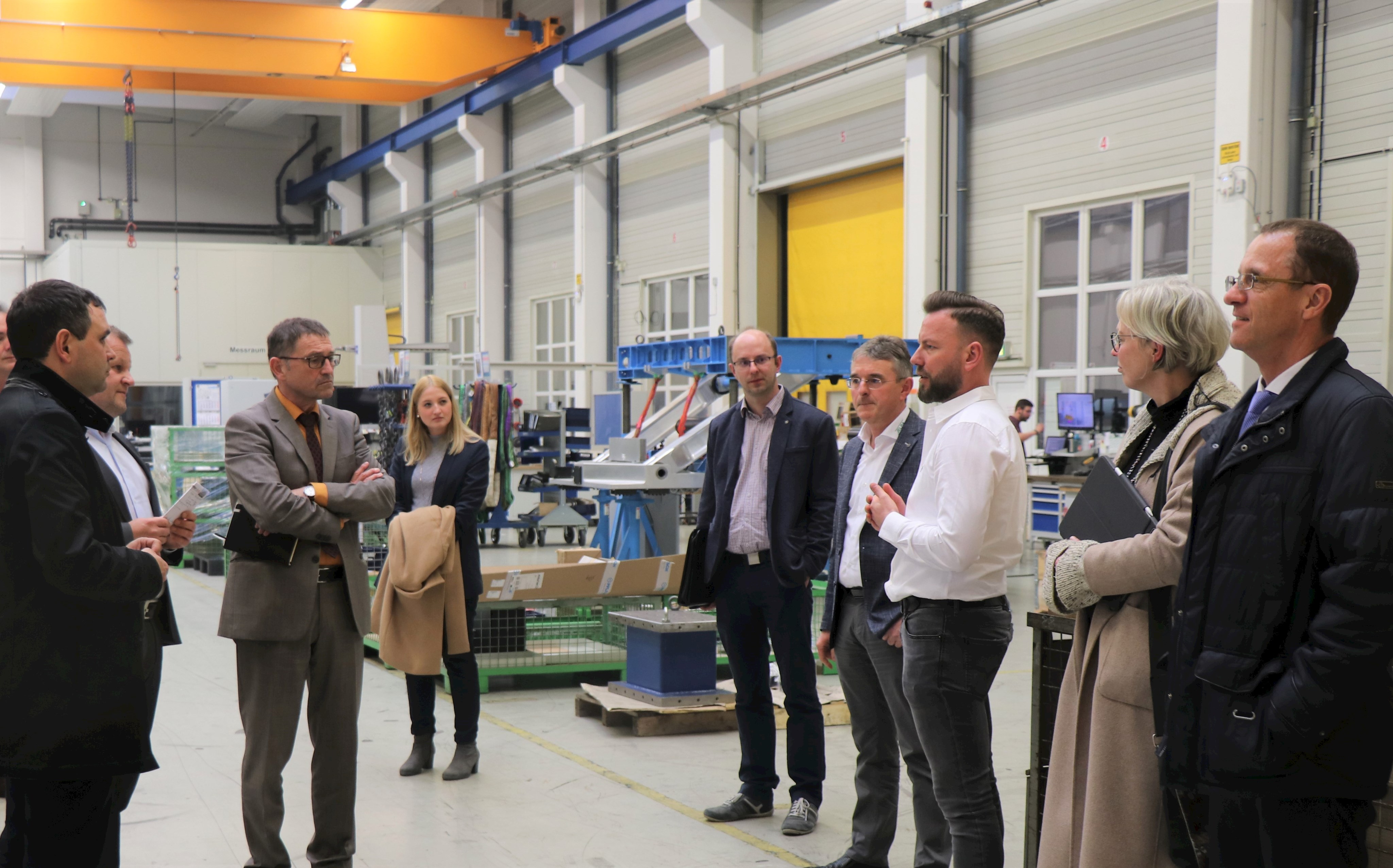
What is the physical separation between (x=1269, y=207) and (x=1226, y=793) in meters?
8.08

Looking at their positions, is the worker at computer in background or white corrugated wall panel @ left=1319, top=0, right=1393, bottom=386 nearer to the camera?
white corrugated wall panel @ left=1319, top=0, right=1393, bottom=386

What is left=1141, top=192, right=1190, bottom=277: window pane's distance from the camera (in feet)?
31.6

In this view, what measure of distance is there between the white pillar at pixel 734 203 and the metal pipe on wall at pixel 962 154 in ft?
10.6

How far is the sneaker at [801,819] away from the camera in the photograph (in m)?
3.99

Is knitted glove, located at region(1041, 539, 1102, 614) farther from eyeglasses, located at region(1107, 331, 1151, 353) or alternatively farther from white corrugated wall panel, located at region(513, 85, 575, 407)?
white corrugated wall panel, located at region(513, 85, 575, 407)

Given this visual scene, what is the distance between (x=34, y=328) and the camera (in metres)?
2.50

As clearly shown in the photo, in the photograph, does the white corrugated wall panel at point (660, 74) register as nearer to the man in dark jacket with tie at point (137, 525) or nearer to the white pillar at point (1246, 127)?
the white pillar at point (1246, 127)

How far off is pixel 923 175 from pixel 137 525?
975 cm

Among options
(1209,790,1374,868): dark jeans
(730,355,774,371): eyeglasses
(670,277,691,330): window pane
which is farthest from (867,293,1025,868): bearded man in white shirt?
(670,277,691,330): window pane

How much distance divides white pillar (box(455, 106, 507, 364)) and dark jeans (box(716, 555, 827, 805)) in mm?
15860

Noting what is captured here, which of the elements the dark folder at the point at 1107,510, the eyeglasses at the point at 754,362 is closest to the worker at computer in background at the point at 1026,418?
the eyeglasses at the point at 754,362

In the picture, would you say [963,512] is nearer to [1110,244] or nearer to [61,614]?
[61,614]

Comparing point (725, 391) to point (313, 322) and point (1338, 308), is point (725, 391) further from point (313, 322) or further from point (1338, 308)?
point (1338, 308)

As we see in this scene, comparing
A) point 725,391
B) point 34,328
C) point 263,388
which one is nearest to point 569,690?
point 725,391
